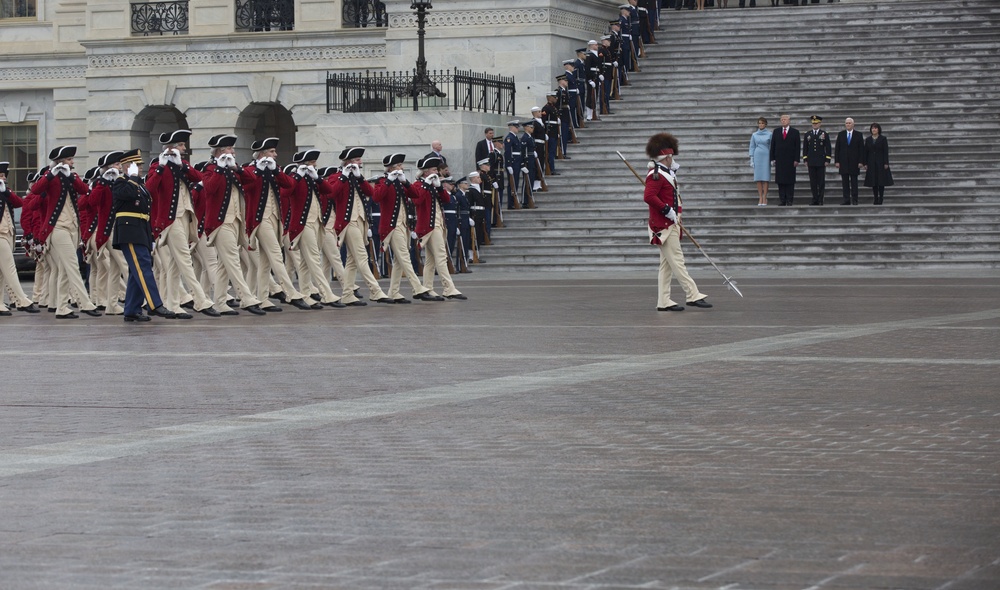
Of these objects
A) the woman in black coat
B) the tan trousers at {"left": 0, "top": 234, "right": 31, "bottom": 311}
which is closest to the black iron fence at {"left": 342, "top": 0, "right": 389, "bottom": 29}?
the woman in black coat

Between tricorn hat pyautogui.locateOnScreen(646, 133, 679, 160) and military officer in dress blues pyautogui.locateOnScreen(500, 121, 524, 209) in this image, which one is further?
military officer in dress blues pyautogui.locateOnScreen(500, 121, 524, 209)

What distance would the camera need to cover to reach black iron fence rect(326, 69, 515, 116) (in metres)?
32.0

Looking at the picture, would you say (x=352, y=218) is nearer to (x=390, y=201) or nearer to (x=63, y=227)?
(x=390, y=201)

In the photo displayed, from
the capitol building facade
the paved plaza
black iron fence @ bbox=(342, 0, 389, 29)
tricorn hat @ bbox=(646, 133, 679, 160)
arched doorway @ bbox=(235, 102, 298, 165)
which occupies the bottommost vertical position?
the paved plaza

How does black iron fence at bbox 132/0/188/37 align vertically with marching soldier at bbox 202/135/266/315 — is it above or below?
above

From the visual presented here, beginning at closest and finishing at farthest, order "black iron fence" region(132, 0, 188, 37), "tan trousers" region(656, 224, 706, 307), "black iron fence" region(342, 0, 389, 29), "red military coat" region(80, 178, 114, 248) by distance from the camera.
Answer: "tan trousers" region(656, 224, 706, 307), "red military coat" region(80, 178, 114, 248), "black iron fence" region(342, 0, 389, 29), "black iron fence" region(132, 0, 188, 37)

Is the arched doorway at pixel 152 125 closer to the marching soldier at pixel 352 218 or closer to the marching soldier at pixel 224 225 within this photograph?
the marching soldier at pixel 352 218

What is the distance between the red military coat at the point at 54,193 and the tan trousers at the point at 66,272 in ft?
0.49

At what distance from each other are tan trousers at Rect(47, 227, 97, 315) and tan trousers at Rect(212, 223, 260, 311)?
162 centimetres

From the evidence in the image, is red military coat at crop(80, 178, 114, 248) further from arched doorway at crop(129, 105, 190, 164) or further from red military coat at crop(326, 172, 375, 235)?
arched doorway at crop(129, 105, 190, 164)

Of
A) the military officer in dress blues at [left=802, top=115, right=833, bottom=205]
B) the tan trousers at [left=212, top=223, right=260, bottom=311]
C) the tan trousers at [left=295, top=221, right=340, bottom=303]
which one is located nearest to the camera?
the tan trousers at [left=212, top=223, right=260, bottom=311]

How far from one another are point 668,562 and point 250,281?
16.2 m

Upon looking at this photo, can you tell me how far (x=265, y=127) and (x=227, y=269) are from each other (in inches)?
982

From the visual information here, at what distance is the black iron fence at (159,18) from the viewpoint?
137 ft
